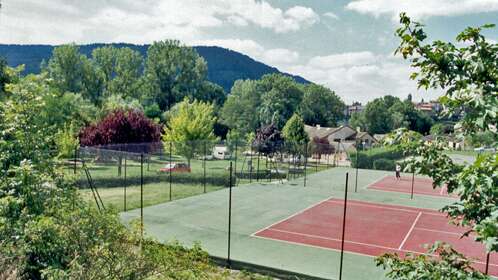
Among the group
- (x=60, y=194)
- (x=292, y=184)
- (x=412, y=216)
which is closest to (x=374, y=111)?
(x=292, y=184)

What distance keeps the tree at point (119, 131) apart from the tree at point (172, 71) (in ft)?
136

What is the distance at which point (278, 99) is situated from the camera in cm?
7344

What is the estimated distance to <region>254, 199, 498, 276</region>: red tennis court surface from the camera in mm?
14531

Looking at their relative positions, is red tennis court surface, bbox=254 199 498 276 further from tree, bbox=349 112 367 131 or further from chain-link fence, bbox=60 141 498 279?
tree, bbox=349 112 367 131

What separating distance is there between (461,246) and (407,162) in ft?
44.1

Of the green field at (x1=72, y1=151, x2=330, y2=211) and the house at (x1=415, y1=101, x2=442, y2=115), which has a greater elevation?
the house at (x1=415, y1=101, x2=442, y2=115)

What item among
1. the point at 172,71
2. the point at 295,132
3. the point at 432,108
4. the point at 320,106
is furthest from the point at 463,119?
the point at 432,108

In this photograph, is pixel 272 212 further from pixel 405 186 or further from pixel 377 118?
pixel 377 118

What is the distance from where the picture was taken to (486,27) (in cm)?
331

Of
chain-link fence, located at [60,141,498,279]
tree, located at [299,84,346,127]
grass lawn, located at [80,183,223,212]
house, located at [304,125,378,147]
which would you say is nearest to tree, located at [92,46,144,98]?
house, located at [304,125,378,147]

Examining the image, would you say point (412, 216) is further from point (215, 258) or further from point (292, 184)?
point (215, 258)

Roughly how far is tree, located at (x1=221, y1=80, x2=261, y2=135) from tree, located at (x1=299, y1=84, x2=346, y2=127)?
11.9 metres

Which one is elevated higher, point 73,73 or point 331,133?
point 73,73

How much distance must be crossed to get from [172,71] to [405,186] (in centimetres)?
5109
